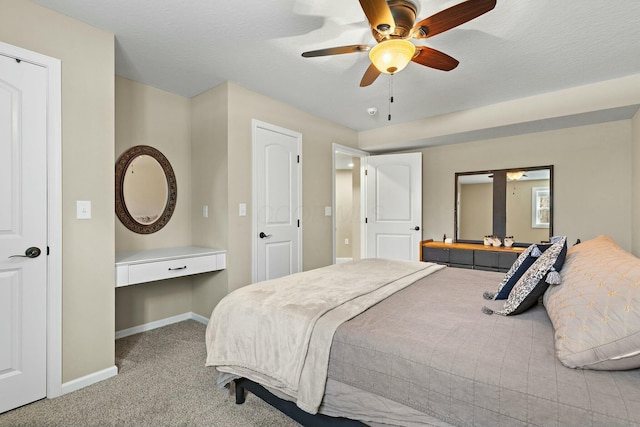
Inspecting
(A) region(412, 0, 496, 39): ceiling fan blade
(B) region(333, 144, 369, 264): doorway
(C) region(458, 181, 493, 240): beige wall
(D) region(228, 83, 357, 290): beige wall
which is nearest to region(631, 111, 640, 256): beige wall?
(C) region(458, 181, 493, 240): beige wall

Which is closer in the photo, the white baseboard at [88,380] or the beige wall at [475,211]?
the white baseboard at [88,380]

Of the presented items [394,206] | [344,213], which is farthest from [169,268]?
[344,213]

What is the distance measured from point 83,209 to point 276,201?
6.03 feet

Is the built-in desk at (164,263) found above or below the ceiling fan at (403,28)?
below

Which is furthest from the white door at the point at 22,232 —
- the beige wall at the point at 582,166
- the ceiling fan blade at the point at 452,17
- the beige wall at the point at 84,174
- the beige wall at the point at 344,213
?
the beige wall at the point at 344,213

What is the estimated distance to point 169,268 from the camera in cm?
269

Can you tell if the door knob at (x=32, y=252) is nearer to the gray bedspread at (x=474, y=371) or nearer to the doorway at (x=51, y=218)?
the doorway at (x=51, y=218)

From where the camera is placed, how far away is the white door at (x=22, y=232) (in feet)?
5.99

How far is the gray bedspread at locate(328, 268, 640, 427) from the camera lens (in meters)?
0.91

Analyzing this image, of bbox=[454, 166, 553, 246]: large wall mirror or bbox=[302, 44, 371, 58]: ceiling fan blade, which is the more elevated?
bbox=[302, 44, 371, 58]: ceiling fan blade

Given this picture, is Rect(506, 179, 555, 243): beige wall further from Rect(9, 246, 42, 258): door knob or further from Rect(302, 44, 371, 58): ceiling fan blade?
Rect(9, 246, 42, 258): door knob

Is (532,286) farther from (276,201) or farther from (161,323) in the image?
(161,323)

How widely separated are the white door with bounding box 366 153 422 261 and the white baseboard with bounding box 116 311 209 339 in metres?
2.65

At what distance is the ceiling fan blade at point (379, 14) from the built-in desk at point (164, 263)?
2326 millimetres
